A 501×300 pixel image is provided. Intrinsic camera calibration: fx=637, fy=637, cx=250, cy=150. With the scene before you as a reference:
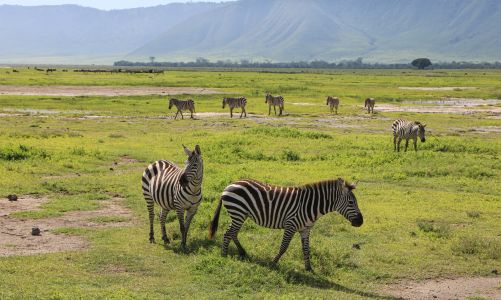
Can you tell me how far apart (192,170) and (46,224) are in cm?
454

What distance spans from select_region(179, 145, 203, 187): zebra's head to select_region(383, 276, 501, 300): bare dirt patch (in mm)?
4027

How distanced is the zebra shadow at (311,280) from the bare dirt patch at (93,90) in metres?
46.8

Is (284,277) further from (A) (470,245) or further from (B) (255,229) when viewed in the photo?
(A) (470,245)

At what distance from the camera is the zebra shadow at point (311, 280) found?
10637 millimetres

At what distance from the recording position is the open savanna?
1089cm

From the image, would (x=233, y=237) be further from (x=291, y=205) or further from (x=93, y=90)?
(x=93, y=90)

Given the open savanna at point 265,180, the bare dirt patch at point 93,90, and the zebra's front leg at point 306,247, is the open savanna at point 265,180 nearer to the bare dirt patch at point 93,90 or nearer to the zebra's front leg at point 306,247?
the zebra's front leg at point 306,247

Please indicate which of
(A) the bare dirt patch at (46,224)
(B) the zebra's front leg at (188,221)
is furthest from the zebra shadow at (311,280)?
(A) the bare dirt patch at (46,224)

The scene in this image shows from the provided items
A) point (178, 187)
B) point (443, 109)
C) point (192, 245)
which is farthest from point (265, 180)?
point (443, 109)

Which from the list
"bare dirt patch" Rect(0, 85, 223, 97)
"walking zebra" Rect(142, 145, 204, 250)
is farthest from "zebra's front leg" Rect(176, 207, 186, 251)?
"bare dirt patch" Rect(0, 85, 223, 97)

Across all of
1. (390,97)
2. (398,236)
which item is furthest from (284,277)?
(390,97)

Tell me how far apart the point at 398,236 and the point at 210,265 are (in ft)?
15.7

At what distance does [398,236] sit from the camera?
1398cm

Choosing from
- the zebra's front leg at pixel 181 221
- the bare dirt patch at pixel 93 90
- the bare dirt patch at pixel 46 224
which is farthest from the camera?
the bare dirt patch at pixel 93 90
